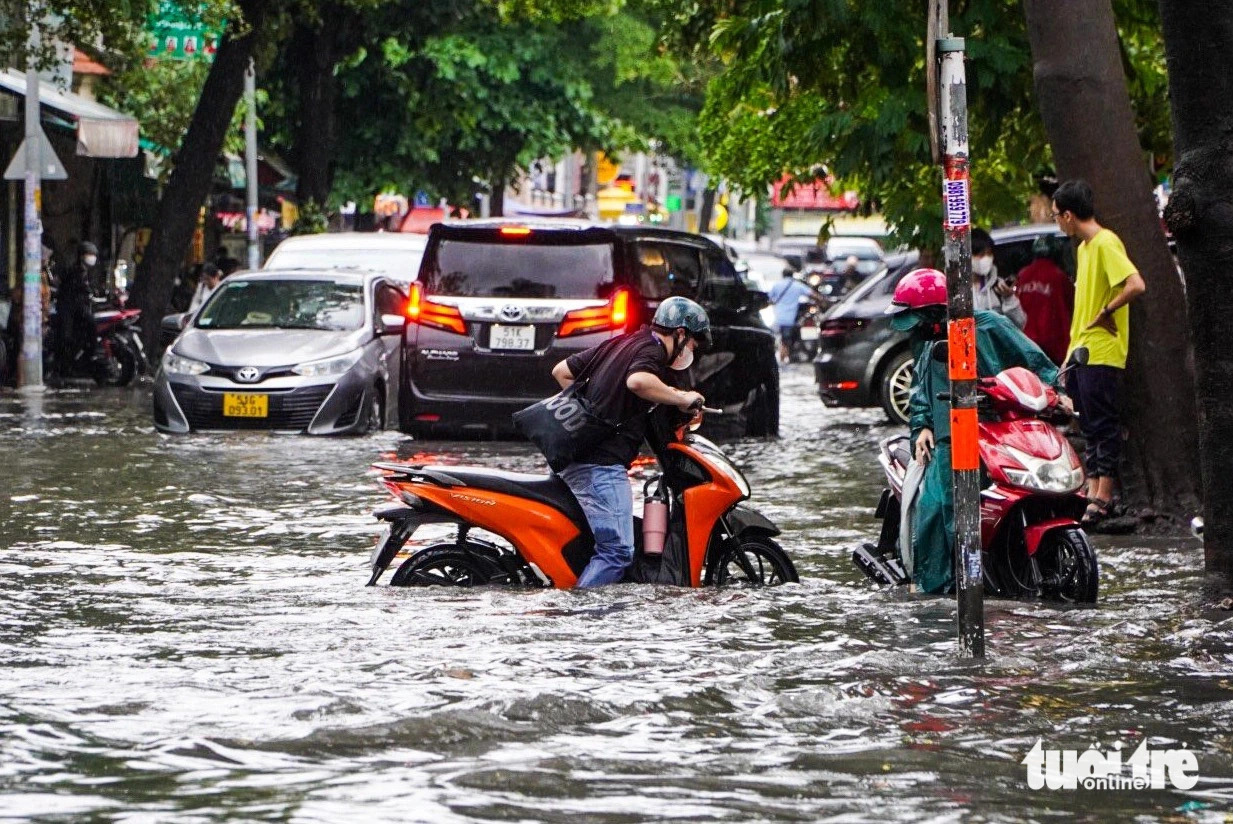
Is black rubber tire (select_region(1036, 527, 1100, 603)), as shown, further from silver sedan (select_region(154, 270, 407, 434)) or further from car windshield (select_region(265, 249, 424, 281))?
car windshield (select_region(265, 249, 424, 281))

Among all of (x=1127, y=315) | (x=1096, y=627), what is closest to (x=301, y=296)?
(x=1127, y=315)

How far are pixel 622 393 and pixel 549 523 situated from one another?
0.61m

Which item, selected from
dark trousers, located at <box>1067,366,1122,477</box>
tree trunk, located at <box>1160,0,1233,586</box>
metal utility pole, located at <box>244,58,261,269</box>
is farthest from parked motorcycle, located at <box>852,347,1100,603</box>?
metal utility pole, located at <box>244,58,261,269</box>

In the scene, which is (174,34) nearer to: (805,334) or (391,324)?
(391,324)

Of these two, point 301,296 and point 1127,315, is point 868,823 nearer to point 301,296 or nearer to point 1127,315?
point 1127,315

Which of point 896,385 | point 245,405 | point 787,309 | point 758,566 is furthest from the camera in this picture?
point 787,309

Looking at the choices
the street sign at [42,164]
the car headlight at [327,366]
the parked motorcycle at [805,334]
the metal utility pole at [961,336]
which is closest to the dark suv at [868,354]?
the car headlight at [327,366]

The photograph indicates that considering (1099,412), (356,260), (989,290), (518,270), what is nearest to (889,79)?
(989,290)

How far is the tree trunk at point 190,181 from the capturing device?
30.8 m

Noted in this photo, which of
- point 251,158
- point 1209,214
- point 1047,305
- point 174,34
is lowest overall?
point 1047,305

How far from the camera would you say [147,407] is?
24469 mm

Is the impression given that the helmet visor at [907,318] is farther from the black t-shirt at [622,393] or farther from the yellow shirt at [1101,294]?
the yellow shirt at [1101,294]

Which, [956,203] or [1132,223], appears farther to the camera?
[1132,223]

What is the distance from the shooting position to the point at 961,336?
8516 millimetres
